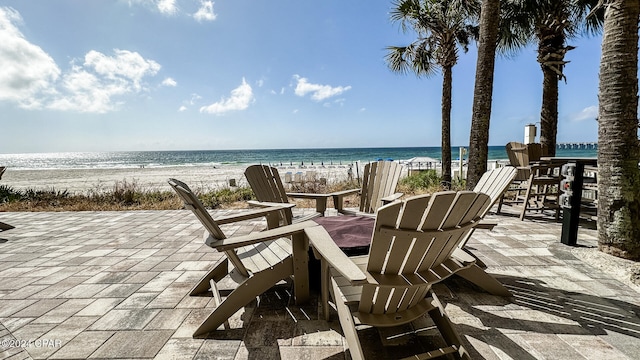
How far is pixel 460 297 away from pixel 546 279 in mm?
883

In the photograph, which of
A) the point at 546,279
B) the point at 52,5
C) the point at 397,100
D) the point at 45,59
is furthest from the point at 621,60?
the point at 397,100

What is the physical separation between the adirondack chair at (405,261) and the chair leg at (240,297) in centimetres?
45

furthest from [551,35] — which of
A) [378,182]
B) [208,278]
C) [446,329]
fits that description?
[208,278]

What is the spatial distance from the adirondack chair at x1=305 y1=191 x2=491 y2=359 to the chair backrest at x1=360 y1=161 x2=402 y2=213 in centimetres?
179

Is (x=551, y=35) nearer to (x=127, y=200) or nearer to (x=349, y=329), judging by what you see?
(x=349, y=329)

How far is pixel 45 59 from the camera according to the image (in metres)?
9.88

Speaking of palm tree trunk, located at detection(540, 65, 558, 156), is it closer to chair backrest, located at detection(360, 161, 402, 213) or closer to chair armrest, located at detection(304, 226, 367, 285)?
chair backrest, located at detection(360, 161, 402, 213)

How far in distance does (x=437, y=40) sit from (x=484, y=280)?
8.49m

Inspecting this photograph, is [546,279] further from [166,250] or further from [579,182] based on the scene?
[166,250]

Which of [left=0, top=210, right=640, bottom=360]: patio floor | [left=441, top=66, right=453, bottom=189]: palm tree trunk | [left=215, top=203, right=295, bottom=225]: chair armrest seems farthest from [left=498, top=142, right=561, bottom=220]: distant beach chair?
[left=215, top=203, right=295, bottom=225]: chair armrest

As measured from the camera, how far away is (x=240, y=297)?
170 centimetres

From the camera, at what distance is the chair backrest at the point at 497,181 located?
85.1 inches

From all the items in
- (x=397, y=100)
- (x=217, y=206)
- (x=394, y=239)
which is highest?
(x=397, y=100)

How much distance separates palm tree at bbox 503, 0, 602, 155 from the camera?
23.3 feet
